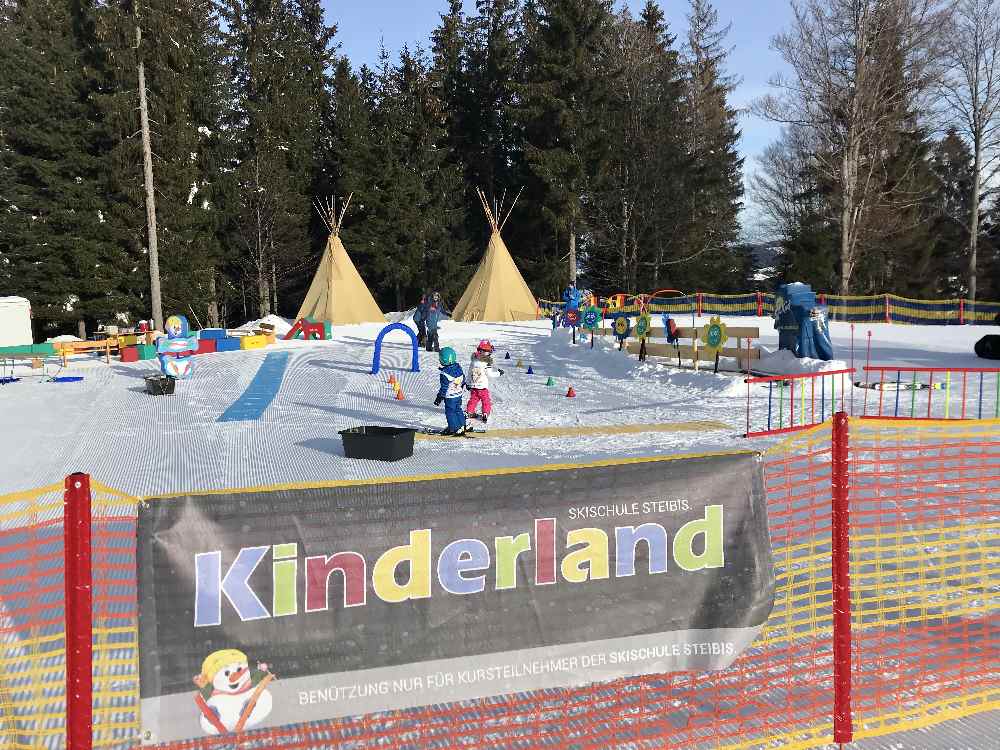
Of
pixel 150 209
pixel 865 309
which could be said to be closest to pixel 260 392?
pixel 150 209

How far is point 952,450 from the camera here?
9.01 m

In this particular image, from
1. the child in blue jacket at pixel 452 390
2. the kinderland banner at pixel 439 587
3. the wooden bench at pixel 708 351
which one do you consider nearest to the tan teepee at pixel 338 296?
the wooden bench at pixel 708 351

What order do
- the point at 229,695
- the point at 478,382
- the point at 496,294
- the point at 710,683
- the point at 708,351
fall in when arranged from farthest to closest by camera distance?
the point at 496,294
the point at 708,351
the point at 478,382
the point at 710,683
the point at 229,695

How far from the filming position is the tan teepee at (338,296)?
28.4 m

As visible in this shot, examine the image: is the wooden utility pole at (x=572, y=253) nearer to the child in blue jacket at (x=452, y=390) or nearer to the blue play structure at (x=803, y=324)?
the blue play structure at (x=803, y=324)

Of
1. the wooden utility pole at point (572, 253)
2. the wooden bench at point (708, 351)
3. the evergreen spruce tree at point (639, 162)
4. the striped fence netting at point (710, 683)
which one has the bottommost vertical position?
the striped fence netting at point (710, 683)

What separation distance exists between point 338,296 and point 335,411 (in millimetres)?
15796

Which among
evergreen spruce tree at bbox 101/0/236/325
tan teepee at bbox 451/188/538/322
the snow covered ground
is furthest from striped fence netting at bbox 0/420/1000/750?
evergreen spruce tree at bbox 101/0/236/325

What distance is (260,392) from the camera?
1529cm

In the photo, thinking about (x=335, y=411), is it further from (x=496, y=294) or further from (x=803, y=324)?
(x=496, y=294)

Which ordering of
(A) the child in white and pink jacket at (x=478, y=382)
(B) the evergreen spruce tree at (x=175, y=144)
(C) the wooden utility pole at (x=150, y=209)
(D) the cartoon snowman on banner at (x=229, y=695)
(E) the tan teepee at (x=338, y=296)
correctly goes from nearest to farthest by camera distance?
(D) the cartoon snowman on banner at (x=229, y=695)
(A) the child in white and pink jacket at (x=478, y=382)
(C) the wooden utility pole at (x=150, y=209)
(E) the tan teepee at (x=338, y=296)
(B) the evergreen spruce tree at (x=175, y=144)

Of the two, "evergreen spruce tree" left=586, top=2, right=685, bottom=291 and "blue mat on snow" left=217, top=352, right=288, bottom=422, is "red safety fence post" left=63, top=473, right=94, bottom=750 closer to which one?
"blue mat on snow" left=217, top=352, right=288, bottom=422

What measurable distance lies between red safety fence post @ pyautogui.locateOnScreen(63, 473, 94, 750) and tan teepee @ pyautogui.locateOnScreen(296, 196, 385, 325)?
25.6 metres

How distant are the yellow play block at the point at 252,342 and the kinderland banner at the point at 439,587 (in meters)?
19.7
